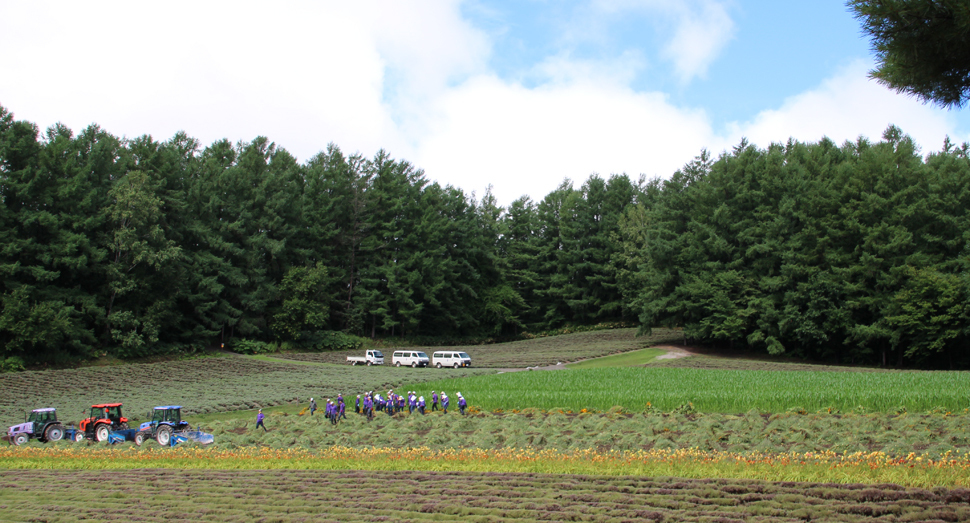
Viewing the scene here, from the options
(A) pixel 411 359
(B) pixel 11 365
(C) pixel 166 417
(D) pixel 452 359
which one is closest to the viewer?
(C) pixel 166 417

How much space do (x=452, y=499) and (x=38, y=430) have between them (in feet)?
59.0

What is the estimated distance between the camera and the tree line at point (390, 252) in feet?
142

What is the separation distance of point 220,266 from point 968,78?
55.2 metres

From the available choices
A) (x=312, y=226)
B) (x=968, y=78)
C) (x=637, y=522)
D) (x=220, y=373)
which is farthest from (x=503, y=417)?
(x=312, y=226)

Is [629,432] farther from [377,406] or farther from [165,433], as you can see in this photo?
[165,433]

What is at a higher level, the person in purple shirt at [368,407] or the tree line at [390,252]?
the tree line at [390,252]

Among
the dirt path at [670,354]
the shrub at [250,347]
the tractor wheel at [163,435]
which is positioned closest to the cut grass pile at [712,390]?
the dirt path at [670,354]

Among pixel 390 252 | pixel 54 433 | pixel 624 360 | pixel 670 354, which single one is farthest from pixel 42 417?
pixel 390 252

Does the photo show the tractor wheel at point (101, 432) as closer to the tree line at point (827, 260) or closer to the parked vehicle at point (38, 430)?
the parked vehicle at point (38, 430)

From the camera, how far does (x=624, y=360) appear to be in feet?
154

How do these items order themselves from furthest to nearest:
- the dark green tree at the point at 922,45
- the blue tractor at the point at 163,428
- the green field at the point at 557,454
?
the blue tractor at the point at 163,428 → the green field at the point at 557,454 → the dark green tree at the point at 922,45

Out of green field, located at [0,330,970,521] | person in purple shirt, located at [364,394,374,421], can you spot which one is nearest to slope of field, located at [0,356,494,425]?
green field, located at [0,330,970,521]

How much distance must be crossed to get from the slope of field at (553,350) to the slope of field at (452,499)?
33.5 metres

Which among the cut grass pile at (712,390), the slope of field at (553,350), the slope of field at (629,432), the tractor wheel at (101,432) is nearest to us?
the slope of field at (629,432)
